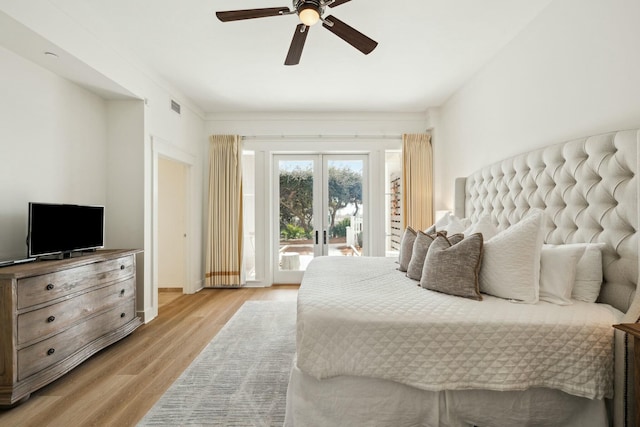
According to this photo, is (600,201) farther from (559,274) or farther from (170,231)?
(170,231)

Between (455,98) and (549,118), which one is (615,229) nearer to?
(549,118)

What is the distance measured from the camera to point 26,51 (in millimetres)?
2162

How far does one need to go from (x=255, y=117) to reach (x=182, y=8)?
2.29 meters

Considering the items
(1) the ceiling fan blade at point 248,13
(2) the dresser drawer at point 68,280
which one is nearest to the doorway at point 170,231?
(2) the dresser drawer at point 68,280

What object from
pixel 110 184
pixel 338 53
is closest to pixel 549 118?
pixel 338 53

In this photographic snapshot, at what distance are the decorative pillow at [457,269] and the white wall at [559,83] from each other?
42.3 inches

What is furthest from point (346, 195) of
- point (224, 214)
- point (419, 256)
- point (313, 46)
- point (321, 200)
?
point (419, 256)

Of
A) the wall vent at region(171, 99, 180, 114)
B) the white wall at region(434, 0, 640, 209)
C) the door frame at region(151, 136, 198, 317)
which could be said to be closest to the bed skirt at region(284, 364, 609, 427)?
the white wall at region(434, 0, 640, 209)

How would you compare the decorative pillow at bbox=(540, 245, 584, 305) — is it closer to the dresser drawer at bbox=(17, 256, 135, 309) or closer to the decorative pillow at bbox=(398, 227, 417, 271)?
the decorative pillow at bbox=(398, 227, 417, 271)

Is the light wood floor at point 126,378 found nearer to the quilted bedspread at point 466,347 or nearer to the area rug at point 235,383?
the area rug at point 235,383

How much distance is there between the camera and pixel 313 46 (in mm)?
2717

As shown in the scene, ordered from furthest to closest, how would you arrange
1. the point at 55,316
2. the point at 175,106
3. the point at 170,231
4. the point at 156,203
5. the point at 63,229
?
the point at 170,231 → the point at 175,106 → the point at 156,203 → the point at 63,229 → the point at 55,316

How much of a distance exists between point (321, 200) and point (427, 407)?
3518 millimetres

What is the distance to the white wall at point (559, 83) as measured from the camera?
1.64m
